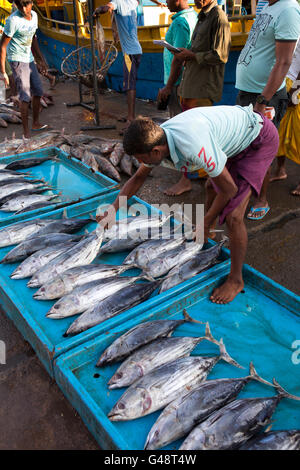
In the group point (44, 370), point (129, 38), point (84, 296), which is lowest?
point (44, 370)

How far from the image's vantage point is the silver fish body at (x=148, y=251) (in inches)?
120

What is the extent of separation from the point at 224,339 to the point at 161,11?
10284 millimetres

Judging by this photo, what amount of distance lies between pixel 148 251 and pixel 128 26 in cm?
576

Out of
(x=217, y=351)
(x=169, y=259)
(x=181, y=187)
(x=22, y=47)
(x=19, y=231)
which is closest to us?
(x=217, y=351)

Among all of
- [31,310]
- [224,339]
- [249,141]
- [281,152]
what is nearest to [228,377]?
[224,339]

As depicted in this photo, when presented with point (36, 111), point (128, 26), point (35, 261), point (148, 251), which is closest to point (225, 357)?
point (148, 251)

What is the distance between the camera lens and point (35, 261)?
295 cm

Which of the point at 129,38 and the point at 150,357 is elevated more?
the point at 129,38

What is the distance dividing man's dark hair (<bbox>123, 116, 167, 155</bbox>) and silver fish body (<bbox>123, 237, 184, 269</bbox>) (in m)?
1.03

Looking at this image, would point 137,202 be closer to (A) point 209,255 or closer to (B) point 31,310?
(A) point 209,255

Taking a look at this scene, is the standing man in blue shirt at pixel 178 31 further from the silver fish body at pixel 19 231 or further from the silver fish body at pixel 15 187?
the silver fish body at pixel 19 231

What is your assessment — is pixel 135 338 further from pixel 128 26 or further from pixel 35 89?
pixel 128 26

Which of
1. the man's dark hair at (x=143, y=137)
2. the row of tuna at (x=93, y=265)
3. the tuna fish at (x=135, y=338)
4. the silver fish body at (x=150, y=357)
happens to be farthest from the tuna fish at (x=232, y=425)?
the man's dark hair at (x=143, y=137)

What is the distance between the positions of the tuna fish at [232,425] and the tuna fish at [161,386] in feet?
0.78
